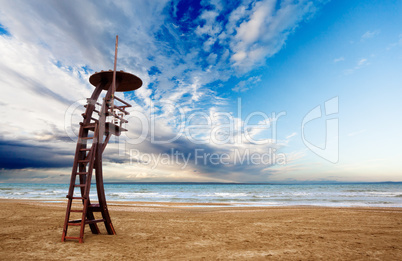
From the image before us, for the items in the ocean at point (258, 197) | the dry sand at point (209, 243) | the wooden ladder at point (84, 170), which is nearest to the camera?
the dry sand at point (209, 243)

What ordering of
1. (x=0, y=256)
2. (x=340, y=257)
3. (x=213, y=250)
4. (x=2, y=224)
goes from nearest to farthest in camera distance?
(x=0, y=256), (x=340, y=257), (x=213, y=250), (x=2, y=224)

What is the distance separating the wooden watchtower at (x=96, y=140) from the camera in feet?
22.2

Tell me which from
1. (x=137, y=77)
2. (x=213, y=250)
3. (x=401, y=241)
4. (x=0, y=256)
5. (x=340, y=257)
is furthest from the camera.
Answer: (x=137, y=77)

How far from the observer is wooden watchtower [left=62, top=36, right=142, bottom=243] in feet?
22.2

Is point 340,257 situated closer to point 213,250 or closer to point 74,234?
point 213,250

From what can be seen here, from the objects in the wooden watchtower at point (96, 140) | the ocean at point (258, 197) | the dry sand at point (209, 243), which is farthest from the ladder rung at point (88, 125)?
the ocean at point (258, 197)

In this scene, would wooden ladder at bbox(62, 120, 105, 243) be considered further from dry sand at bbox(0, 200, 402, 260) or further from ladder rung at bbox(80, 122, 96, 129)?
dry sand at bbox(0, 200, 402, 260)

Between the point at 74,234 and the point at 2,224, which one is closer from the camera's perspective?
the point at 74,234

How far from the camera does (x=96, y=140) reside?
7059 mm

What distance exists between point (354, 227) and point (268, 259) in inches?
248

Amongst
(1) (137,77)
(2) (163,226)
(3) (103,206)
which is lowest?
(2) (163,226)

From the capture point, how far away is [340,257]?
5.73m

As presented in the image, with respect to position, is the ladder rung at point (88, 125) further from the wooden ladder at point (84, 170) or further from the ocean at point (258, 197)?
the ocean at point (258, 197)

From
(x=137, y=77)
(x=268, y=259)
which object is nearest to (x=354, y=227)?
(x=268, y=259)
